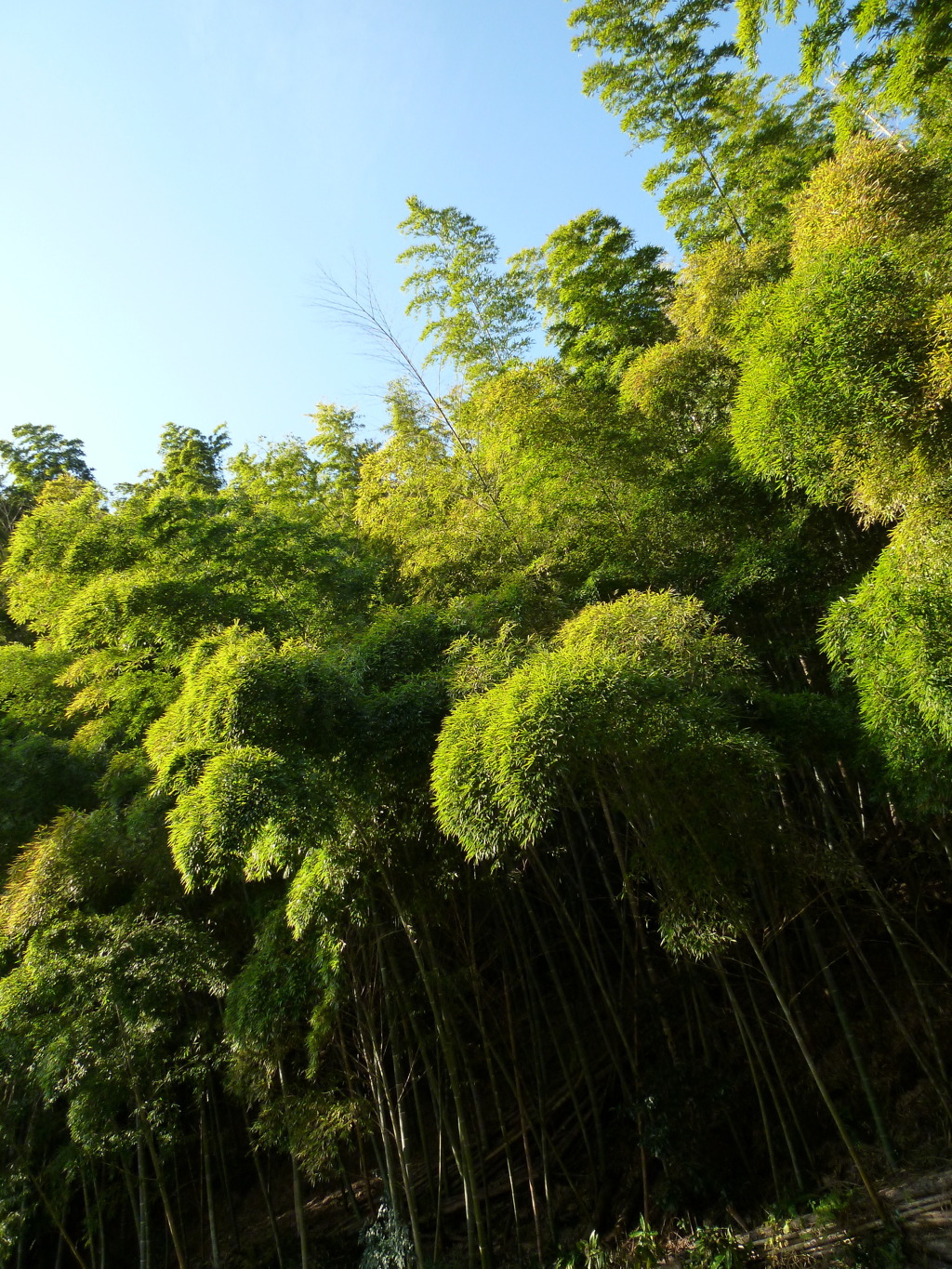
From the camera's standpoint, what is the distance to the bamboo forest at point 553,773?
3137 millimetres

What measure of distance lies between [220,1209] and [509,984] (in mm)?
3341

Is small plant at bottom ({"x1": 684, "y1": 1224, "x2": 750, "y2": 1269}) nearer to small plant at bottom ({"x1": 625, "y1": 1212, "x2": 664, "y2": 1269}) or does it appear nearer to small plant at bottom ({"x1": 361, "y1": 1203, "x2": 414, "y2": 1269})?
small plant at bottom ({"x1": 625, "y1": 1212, "x2": 664, "y2": 1269})

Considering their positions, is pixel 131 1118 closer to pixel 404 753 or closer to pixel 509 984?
pixel 509 984

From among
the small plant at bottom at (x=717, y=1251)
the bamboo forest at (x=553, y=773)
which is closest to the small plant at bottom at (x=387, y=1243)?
the bamboo forest at (x=553, y=773)

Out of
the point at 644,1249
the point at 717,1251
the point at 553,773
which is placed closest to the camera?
the point at 553,773

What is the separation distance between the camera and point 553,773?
9.06 feet

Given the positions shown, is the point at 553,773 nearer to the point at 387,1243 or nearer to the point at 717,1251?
the point at 717,1251

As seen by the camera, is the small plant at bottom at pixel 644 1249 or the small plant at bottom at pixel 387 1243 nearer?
the small plant at bottom at pixel 644 1249

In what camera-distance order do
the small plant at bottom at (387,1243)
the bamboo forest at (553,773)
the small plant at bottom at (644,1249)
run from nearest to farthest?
1. the bamboo forest at (553,773)
2. the small plant at bottom at (644,1249)
3. the small plant at bottom at (387,1243)

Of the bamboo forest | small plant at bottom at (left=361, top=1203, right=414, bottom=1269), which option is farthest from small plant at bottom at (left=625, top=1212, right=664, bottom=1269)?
small plant at bottom at (left=361, top=1203, right=414, bottom=1269)

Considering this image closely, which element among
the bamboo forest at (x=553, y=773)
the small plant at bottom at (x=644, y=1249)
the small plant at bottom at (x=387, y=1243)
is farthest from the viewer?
the small plant at bottom at (x=387, y=1243)

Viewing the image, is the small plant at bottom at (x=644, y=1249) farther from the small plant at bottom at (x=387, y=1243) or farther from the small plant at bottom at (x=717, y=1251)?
the small plant at bottom at (x=387, y=1243)

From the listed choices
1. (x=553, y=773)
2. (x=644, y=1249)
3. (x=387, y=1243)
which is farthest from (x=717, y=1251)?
(x=553, y=773)

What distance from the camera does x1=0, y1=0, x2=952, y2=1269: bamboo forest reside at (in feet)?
10.3
